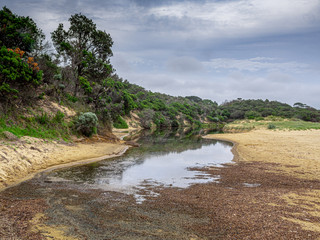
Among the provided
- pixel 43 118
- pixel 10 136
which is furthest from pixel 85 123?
pixel 10 136

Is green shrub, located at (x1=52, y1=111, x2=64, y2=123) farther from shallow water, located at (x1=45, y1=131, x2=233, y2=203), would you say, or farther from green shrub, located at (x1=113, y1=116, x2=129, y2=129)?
green shrub, located at (x1=113, y1=116, x2=129, y2=129)

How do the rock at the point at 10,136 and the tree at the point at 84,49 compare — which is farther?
the tree at the point at 84,49

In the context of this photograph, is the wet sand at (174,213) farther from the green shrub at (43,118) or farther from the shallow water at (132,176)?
the green shrub at (43,118)

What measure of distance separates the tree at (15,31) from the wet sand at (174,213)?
15.4 meters

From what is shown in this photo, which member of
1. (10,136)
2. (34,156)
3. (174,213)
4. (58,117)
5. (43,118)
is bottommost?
(174,213)

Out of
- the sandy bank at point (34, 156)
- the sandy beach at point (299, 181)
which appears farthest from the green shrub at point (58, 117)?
the sandy beach at point (299, 181)

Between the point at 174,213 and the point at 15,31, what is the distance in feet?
67.7

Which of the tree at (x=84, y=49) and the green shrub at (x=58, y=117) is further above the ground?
the tree at (x=84, y=49)

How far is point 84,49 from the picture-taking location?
3033 centimetres

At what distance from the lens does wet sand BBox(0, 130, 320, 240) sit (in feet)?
19.3

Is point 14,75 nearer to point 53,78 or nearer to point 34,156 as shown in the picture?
point 34,156

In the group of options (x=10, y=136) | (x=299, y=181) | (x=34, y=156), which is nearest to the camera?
(x=299, y=181)

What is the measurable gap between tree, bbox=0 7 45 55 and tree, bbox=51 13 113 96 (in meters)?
7.07

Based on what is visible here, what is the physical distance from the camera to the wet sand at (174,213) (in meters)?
5.89
